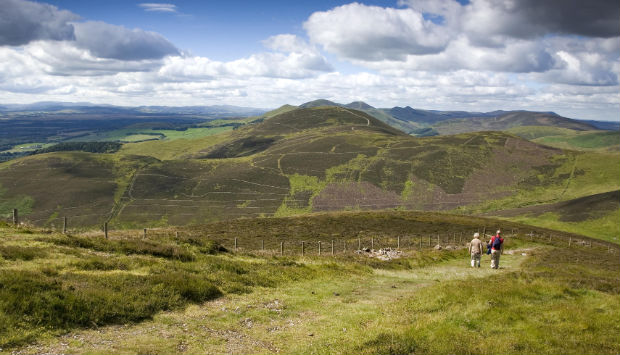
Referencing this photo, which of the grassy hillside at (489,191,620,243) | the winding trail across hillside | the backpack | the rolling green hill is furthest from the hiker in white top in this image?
the rolling green hill

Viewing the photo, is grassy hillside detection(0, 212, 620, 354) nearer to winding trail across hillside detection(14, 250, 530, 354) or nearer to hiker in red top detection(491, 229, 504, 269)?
winding trail across hillside detection(14, 250, 530, 354)

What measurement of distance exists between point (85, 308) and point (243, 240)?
41.0 metres

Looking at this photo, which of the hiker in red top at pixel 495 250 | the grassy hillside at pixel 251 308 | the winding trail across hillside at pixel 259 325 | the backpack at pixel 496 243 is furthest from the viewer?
the backpack at pixel 496 243

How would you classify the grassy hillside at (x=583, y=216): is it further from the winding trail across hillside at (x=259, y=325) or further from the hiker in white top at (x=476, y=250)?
the winding trail across hillside at (x=259, y=325)

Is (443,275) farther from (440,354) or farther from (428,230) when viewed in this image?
(428,230)

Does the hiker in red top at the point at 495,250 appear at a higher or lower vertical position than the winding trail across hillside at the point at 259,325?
lower

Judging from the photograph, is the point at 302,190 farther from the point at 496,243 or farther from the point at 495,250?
the point at 495,250

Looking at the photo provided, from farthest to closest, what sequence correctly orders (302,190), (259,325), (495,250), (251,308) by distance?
(302,190), (495,250), (251,308), (259,325)

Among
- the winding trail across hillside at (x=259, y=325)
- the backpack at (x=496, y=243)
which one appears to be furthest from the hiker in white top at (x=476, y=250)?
the winding trail across hillside at (x=259, y=325)

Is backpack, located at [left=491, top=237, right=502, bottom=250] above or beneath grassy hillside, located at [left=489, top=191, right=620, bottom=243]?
above

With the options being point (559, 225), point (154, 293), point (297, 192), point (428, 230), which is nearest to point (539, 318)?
point (154, 293)

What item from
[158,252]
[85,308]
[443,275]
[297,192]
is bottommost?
[297,192]

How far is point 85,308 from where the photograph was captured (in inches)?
513

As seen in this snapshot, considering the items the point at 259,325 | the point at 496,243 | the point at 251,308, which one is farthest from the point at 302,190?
the point at 259,325
